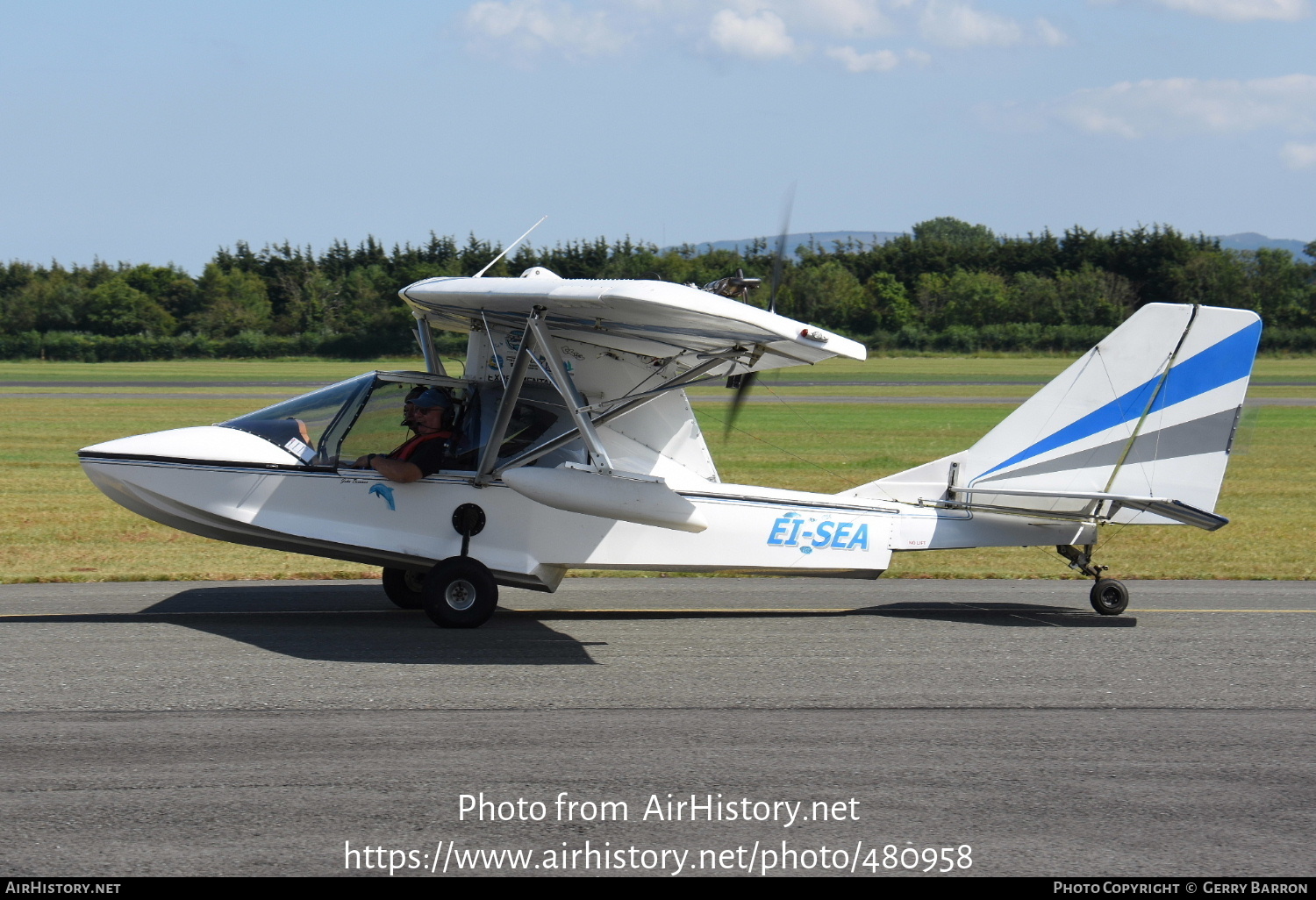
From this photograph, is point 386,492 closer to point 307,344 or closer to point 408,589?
point 408,589

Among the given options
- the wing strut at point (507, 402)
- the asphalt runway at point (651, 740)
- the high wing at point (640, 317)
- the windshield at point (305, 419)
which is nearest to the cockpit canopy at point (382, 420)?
the windshield at point (305, 419)

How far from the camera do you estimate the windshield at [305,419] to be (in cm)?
945

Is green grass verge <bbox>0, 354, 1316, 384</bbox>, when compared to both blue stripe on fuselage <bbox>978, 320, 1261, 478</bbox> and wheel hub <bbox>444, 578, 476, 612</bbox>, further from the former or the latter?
wheel hub <bbox>444, 578, 476, 612</bbox>

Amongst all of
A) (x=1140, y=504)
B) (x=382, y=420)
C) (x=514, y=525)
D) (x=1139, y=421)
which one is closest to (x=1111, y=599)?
(x=1140, y=504)

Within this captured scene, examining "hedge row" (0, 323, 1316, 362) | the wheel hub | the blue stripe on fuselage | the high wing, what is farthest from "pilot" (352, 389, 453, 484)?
"hedge row" (0, 323, 1316, 362)

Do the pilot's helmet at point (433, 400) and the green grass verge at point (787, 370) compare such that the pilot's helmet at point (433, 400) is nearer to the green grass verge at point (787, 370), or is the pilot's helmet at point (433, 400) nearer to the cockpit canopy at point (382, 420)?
the cockpit canopy at point (382, 420)

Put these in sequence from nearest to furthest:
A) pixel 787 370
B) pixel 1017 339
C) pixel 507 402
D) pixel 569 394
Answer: pixel 569 394
pixel 507 402
pixel 787 370
pixel 1017 339

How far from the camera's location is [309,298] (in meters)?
79.1

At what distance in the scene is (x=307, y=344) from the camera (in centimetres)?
7344

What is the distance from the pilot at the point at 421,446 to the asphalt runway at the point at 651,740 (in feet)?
4.10

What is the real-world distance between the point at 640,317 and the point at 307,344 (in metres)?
68.8

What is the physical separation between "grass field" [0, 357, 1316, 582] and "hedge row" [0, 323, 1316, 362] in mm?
27118

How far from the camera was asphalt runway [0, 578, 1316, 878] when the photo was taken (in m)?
4.97
